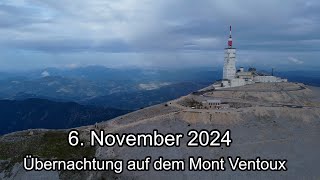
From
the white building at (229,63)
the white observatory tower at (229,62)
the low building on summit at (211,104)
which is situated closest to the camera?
the low building on summit at (211,104)

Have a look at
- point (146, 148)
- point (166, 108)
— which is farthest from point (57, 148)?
point (166, 108)

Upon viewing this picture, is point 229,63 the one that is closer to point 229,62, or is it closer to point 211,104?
point 229,62

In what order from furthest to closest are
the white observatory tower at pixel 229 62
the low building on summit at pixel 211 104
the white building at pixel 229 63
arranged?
the white building at pixel 229 63 → the white observatory tower at pixel 229 62 → the low building on summit at pixel 211 104

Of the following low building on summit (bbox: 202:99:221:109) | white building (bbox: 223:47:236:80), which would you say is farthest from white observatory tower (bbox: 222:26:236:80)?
low building on summit (bbox: 202:99:221:109)

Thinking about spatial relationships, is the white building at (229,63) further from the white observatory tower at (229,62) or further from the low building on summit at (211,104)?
the low building on summit at (211,104)

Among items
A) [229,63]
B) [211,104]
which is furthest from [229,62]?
[211,104]

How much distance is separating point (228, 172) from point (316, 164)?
1464 cm

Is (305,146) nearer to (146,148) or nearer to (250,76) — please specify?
(146,148)

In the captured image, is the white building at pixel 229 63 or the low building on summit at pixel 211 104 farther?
the white building at pixel 229 63

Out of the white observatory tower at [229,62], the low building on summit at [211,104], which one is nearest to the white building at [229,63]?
the white observatory tower at [229,62]

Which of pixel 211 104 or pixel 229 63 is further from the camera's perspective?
pixel 229 63

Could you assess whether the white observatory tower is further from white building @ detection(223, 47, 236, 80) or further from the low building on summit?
the low building on summit

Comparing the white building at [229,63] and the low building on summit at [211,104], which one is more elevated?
the white building at [229,63]

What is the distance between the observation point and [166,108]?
288 feet
